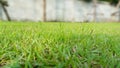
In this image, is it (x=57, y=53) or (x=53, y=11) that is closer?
(x=57, y=53)

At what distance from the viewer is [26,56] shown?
214cm

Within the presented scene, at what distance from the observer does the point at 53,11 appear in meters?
19.8

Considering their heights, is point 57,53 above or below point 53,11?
below

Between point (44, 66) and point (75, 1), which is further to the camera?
point (75, 1)

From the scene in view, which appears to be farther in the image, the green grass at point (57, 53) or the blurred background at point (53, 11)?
the blurred background at point (53, 11)

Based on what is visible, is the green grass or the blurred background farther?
the blurred background

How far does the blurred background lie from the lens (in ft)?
63.7

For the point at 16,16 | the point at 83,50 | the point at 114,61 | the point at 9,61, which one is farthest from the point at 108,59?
the point at 16,16

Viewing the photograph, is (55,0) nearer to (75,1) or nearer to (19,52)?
(75,1)

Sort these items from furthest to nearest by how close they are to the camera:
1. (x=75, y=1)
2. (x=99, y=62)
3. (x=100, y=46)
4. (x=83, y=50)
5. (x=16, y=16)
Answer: (x=75, y=1) → (x=16, y=16) → (x=100, y=46) → (x=83, y=50) → (x=99, y=62)

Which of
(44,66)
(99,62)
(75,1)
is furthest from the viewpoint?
(75,1)

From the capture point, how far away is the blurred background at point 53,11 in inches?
765

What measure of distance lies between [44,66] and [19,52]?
0.28m

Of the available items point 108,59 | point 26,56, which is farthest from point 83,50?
point 26,56
